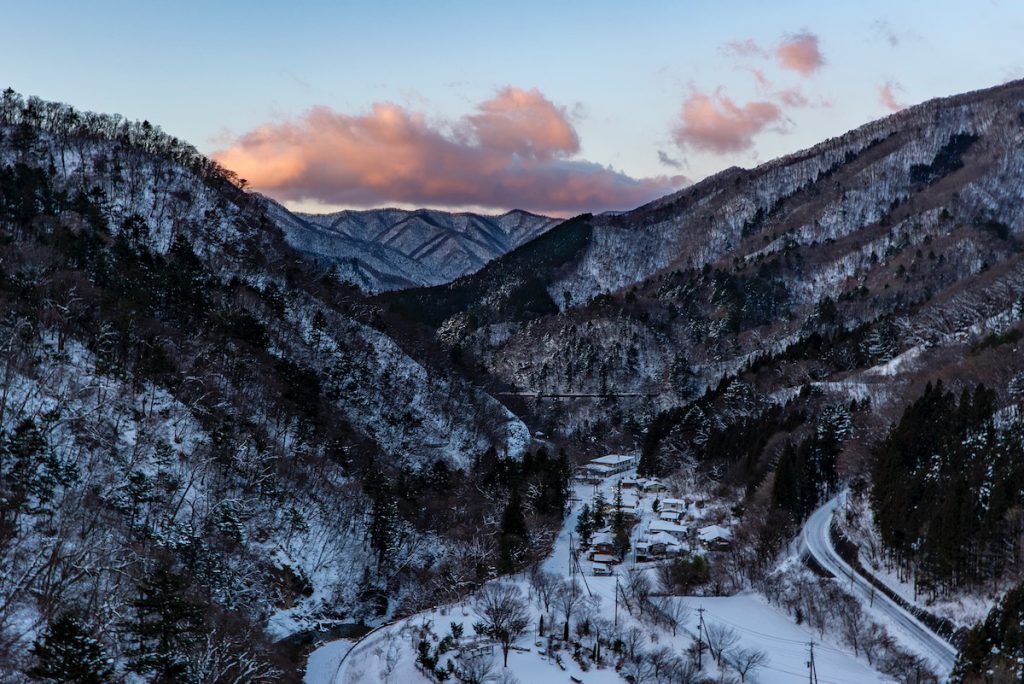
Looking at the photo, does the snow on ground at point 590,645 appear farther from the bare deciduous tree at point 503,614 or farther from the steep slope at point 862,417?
the steep slope at point 862,417

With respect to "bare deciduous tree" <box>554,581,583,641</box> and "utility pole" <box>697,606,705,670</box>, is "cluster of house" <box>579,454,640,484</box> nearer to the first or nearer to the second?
"bare deciduous tree" <box>554,581,583,641</box>

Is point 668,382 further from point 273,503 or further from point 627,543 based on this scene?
point 273,503

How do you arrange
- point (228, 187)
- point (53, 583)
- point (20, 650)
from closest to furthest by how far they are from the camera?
point (20, 650) < point (53, 583) < point (228, 187)

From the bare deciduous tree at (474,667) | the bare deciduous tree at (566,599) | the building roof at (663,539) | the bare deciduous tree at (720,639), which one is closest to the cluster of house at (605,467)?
the building roof at (663,539)

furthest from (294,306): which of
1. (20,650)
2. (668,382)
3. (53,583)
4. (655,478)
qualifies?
(668,382)

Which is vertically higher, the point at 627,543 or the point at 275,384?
the point at 275,384

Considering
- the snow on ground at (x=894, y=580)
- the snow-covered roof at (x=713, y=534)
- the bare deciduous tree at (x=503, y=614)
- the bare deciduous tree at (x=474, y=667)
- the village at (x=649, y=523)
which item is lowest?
the bare deciduous tree at (x=474, y=667)
